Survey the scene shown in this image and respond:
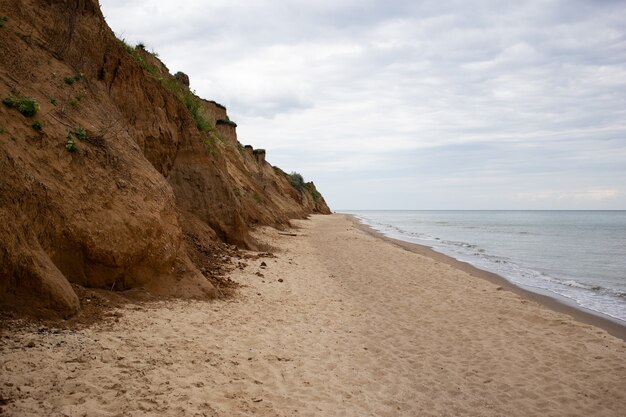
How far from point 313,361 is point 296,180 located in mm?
52806

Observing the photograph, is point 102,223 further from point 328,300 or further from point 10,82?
point 328,300

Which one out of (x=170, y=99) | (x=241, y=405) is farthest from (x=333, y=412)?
(x=170, y=99)

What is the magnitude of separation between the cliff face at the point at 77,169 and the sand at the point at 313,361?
0.72 m

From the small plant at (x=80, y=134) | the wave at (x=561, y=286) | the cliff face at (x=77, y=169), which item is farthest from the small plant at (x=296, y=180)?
the small plant at (x=80, y=134)

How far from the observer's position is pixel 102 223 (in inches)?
265

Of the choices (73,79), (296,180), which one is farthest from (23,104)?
(296,180)

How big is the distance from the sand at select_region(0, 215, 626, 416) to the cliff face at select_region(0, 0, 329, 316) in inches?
28.3

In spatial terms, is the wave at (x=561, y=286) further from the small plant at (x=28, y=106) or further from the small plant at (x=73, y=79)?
the small plant at (x=73, y=79)

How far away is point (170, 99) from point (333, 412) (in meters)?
9.97

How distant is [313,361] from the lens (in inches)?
227

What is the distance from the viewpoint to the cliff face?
5.49 meters

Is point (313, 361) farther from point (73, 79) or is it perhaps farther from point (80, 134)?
point (73, 79)

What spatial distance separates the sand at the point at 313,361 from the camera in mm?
4156

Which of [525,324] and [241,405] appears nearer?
[241,405]
